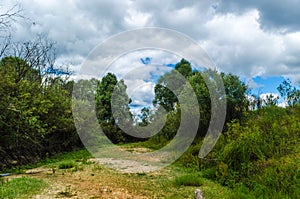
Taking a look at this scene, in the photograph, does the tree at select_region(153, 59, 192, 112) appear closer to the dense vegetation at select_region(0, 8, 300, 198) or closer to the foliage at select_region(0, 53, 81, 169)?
the dense vegetation at select_region(0, 8, 300, 198)

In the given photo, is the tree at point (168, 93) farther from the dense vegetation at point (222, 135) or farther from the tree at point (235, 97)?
the tree at point (235, 97)

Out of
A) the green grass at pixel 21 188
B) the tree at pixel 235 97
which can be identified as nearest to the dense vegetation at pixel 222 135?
the tree at pixel 235 97

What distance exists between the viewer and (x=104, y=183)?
7730 millimetres

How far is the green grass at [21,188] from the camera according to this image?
20.1 ft

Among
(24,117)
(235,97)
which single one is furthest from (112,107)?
(24,117)

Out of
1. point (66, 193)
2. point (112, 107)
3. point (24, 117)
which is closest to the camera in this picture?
point (66, 193)

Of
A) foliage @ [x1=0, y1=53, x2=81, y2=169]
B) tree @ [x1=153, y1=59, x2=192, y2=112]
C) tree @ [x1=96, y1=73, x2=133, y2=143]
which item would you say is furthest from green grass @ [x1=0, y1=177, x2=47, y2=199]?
tree @ [x1=96, y1=73, x2=133, y2=143]

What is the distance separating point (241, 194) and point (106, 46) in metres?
7.03

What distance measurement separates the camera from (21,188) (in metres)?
6.67

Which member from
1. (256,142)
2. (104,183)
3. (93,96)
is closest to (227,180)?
(256,142)

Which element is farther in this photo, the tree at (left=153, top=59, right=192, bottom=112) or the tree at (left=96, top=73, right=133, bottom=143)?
the tree at (left=96, top=73, right=133, bottom=143)

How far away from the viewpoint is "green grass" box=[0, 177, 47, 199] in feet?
20.1

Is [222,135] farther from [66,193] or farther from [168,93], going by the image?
[168,93]

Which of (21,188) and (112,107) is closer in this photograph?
(21,188)
